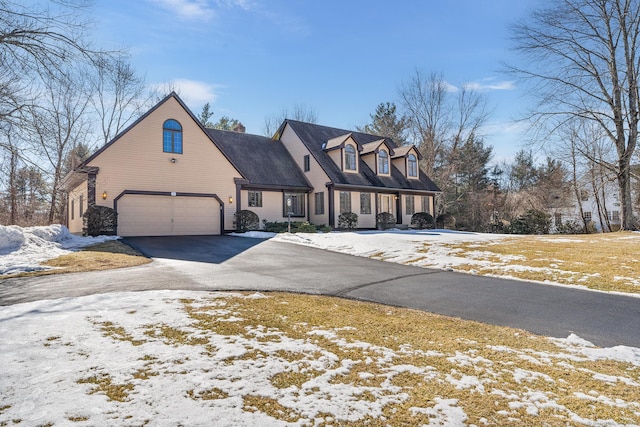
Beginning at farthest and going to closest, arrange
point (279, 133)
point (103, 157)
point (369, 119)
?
point (369, 119), point (279, 133), point (103, 157)

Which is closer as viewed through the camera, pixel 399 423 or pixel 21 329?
pixel 399 423

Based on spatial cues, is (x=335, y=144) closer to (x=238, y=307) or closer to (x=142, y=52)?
(x=142, y=52)

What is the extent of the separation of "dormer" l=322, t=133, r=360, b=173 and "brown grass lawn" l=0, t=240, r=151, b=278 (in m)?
14.5

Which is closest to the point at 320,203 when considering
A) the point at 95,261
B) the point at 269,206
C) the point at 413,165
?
the point at 269,206

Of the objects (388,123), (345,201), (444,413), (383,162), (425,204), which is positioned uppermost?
(388,123)

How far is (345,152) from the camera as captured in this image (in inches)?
936

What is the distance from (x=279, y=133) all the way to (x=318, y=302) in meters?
22.5

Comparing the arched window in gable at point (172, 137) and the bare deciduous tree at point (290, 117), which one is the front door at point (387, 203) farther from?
the bare deciduous tree at point (290, 117)

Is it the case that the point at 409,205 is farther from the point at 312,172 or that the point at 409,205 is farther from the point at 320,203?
the point at 312,172

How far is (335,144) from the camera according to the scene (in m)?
24.0

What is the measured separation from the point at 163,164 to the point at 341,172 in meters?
10.6

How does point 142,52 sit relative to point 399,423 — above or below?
above

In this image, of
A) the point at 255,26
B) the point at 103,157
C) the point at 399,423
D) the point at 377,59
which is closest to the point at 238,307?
the point at 399,423

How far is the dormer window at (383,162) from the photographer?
2542 centimetres
